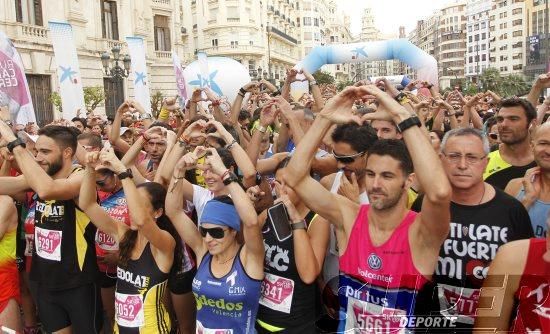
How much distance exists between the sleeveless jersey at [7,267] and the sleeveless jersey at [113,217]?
644mm

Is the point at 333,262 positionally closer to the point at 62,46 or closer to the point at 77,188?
the point at 77,188

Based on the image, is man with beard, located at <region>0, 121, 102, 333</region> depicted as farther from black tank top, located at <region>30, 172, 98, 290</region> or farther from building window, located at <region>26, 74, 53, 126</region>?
building window, located at <region>26, 74, 53, 126</region>

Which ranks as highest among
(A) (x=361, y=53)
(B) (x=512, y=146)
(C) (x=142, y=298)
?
(A) (x=361, y=53)

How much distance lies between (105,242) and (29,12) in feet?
69.8

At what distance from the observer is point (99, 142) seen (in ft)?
17.0

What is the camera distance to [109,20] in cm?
2698

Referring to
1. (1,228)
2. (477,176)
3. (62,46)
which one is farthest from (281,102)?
(62,46)

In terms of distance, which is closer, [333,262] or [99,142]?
[333,262]

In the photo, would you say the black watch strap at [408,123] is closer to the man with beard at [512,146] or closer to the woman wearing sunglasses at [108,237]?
the man with beard at [512,146]

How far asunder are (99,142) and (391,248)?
357 cm

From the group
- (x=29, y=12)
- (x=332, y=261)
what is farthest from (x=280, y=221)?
(x=29, y=12)

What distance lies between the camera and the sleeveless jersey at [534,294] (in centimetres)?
226

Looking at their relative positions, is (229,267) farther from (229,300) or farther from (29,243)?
(29,243)

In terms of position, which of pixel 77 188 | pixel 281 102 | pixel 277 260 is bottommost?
pixel 277 260
